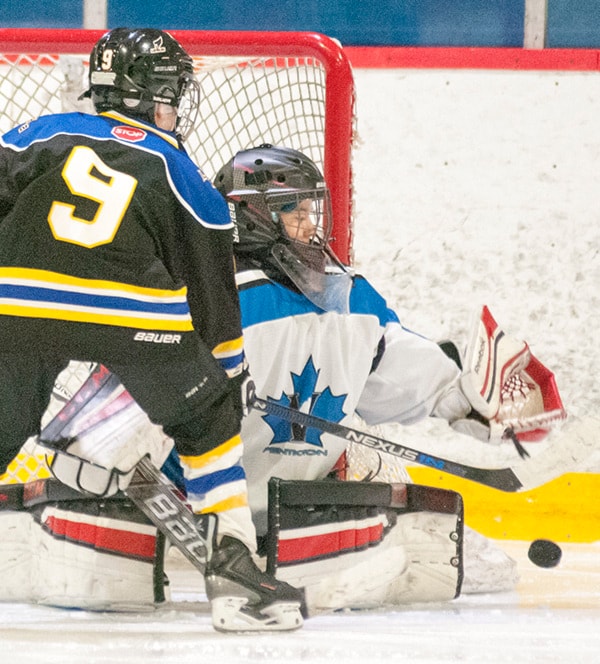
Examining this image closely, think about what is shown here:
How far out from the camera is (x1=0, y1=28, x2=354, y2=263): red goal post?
9.69ft

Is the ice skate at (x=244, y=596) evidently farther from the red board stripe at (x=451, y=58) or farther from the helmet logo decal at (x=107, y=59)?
the red board stripe at (x=451, y=58)

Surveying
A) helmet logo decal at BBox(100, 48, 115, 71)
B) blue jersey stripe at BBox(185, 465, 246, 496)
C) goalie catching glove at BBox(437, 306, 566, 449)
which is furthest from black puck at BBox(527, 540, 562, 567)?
helmet logo decal at BBox(100, 48, 115, 71)

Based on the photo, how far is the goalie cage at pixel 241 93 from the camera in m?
2.95

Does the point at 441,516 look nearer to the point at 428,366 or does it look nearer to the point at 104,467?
the point at 428,366

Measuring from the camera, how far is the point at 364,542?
2527mm

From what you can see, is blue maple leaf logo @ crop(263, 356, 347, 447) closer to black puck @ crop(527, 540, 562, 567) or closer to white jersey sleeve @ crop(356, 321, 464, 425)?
white jersey sleeve @ crop(356, 321, 464, 425)

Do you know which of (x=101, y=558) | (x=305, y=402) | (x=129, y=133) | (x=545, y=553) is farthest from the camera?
(x=545, y=553)

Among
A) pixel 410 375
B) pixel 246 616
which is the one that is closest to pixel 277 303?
pixel 410 375

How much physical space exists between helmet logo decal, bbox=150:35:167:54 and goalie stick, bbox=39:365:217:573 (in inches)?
24.6

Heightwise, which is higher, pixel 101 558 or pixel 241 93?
pixel 241 93

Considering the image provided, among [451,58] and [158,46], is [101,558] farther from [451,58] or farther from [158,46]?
[451,58]

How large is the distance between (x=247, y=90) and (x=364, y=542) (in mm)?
1412

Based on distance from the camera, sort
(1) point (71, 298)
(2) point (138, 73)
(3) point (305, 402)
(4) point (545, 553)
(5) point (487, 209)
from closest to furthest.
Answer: (1) point (71, 298), (2) point (138, 73), (3) point (305, 402), (4) point (545, 553), (5) point (487, 209)

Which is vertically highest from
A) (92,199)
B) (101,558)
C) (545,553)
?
(92,199)
